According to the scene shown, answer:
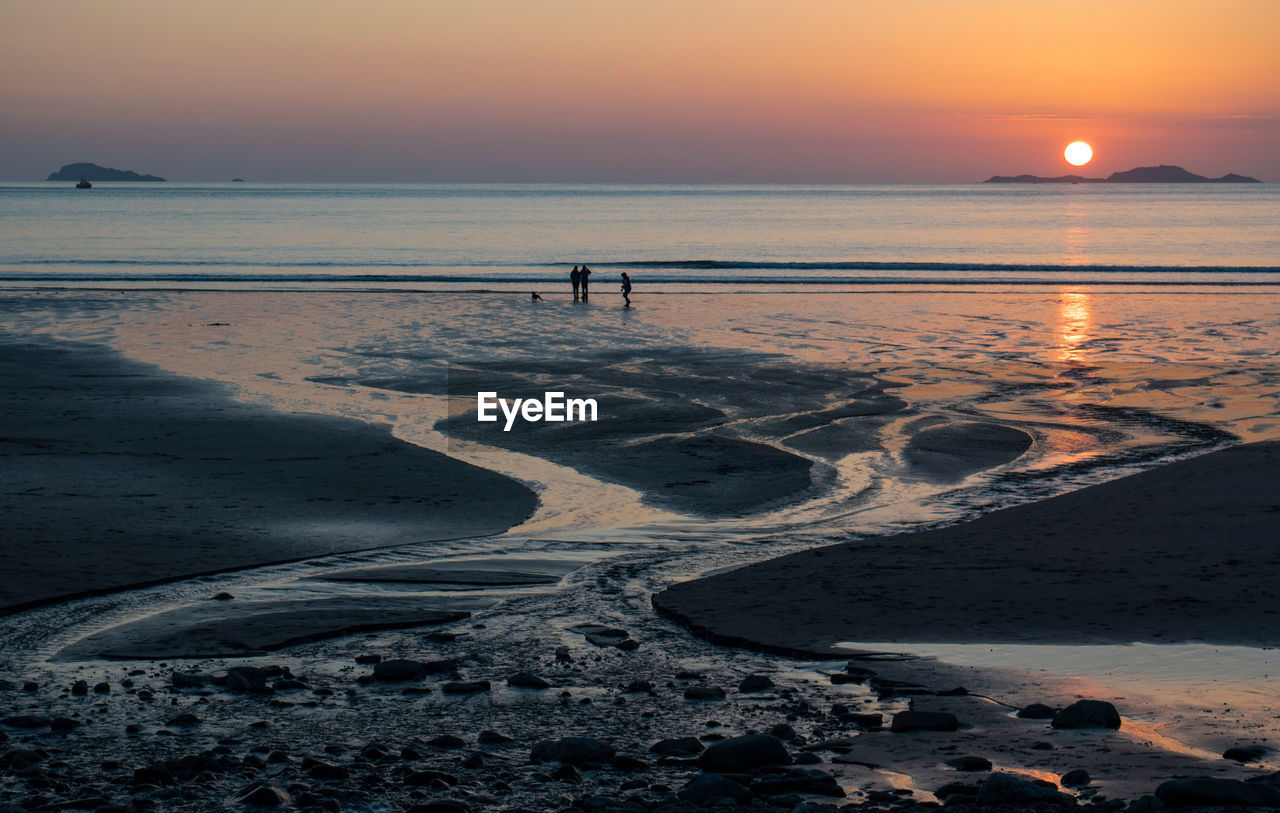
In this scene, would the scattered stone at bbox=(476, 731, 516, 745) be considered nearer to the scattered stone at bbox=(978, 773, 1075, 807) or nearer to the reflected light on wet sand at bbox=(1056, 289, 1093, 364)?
the scattered stone at bbox=(978, 773, 1075, 807)

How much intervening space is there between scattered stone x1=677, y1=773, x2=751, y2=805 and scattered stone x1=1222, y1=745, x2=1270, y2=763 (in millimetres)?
2953

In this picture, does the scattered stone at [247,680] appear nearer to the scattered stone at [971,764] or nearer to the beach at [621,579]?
the beach at [621,579]

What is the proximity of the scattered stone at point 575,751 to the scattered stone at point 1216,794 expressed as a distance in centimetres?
309

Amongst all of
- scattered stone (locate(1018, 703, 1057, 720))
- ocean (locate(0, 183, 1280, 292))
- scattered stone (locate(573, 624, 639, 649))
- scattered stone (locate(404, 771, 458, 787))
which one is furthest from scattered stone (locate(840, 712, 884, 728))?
ocean (locate(0, 183, 1280, 292))

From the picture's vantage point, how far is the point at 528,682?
8547 mm

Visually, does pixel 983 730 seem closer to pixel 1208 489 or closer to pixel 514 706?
pixel 514 706

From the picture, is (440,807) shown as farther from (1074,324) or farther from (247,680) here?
(1074,324)

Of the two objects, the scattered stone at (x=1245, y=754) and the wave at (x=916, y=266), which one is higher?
the wave at (x=916, y=266)

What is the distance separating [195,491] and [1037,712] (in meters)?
10.9

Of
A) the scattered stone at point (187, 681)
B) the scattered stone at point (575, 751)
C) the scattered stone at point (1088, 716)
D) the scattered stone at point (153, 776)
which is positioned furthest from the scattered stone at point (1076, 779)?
the scattered stone at point (187, 681)

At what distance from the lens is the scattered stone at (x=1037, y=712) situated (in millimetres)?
7746

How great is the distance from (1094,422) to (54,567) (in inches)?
631

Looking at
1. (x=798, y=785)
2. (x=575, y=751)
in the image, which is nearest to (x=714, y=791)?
(x=798, y=785)

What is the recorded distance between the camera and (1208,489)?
1438 cm
